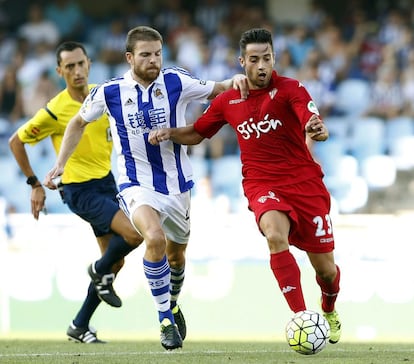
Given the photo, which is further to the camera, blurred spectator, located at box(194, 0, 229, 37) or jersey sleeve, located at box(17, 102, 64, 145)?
blurred spectator, located at box(194, 0, 229, 37)

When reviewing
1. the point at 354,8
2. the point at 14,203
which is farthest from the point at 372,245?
the point at 354,8

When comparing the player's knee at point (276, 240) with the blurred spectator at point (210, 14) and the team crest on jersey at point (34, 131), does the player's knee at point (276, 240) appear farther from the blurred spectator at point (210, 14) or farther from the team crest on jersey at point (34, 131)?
the blurred spectator at point (210, 14)

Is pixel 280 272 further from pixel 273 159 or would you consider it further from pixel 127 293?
pixel 127 293

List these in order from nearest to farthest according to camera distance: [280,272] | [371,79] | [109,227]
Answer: [280,272] → [109,227] → [371,79]

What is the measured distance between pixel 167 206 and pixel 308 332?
1739mm

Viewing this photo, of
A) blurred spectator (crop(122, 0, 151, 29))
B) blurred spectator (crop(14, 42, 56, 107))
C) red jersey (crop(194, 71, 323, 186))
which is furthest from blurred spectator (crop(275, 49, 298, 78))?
red jersey (crop(194, 71, 323, 186))

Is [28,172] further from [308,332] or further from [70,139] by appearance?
[308,332]

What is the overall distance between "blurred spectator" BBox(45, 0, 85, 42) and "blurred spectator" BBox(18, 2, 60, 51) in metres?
0.13

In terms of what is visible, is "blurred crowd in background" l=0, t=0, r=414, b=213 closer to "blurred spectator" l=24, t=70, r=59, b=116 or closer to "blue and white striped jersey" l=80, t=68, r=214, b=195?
"blurred spectator" l=24, t=70, r=59, b=116

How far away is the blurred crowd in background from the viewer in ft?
51.6

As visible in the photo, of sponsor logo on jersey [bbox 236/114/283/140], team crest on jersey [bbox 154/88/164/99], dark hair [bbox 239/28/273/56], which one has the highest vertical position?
dark hair [bbox 239/28/273/56]

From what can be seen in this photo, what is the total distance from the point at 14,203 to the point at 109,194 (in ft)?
21.7

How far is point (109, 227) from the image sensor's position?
9.33 metres

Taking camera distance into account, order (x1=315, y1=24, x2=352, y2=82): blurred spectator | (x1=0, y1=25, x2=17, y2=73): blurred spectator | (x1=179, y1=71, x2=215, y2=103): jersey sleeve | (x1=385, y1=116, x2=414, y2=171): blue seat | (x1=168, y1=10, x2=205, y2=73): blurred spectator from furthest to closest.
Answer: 1. (x1=0, y1=25, x2=17, y2=73): blurred spectator
2. (x1=168, y1=10, x2=205, y2=73): blurred spectator
3. (x1=315, y1=24, x2=352, y2=82): blurred spectator
4. (x1=385, y1=116, x2=414, y2=171): blue seat
5. (x1=179, y1=71, x2=215, y2=103): jersey sleeve
